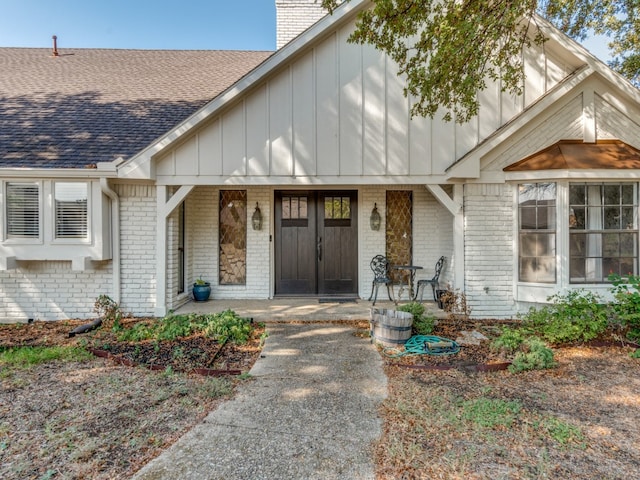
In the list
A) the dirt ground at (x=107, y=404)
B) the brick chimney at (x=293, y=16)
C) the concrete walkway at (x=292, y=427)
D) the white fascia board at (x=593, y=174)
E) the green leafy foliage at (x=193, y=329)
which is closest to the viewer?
the concrete walkway at (x=292, y=427)

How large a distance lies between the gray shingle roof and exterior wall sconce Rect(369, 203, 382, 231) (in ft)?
14.4

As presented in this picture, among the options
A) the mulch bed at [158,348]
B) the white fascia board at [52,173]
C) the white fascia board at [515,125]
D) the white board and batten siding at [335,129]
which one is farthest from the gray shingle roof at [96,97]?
the white fascia board at [515,125]

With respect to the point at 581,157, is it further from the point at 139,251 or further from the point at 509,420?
the point at 139,251

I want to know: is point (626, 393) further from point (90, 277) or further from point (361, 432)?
point (90, 277)

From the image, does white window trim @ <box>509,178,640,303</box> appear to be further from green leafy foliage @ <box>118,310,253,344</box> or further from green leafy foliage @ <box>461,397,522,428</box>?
green leafy foliage @ <box>118,310,253,344</box>

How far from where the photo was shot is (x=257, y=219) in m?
7.30

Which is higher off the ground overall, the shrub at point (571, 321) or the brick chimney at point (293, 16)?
the brick chimney at point (293, 16)

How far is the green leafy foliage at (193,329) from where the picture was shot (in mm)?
4884

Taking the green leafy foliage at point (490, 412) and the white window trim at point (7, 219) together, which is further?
the white window trim at point (7, 219)

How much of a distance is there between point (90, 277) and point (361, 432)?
546 cm

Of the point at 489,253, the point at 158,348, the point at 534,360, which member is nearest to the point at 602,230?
the point at 489,253

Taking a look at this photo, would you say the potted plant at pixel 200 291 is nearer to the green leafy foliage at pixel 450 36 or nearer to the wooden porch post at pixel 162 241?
the wooden porch post at pixel 162 241

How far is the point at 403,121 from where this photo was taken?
5.90m

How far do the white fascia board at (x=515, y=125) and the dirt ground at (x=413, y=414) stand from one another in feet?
9.39
